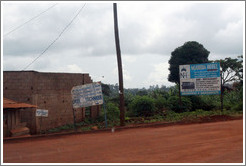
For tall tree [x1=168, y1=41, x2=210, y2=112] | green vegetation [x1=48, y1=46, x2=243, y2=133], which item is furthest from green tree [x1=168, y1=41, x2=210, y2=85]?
green vegetation [x1=48, y1=46, x2=243, y2=133]

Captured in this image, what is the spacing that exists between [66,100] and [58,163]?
1075cm

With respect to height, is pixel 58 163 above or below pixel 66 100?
below

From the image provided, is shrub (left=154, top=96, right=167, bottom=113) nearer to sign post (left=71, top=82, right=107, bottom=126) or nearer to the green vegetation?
the green vegetation

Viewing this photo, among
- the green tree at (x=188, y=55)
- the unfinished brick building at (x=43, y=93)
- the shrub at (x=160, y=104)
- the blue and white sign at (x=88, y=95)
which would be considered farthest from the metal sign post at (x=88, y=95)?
the green tree at (x=188, y=55)

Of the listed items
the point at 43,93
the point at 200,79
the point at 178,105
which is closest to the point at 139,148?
the point at 43,93

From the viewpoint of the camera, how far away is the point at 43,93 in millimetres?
16328

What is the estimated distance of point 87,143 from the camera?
9.53 m

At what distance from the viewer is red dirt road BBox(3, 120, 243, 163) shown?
7.21 m

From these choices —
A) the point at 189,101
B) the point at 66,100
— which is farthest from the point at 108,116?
the point at 189,101

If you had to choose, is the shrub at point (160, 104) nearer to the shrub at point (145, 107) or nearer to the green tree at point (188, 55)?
the shrub at point (145, 107)

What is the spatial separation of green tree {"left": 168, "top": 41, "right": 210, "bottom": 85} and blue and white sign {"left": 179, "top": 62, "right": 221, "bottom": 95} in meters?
23.1

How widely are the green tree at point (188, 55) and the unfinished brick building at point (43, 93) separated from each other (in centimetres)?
2553

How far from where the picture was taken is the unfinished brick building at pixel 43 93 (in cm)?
A: 1582

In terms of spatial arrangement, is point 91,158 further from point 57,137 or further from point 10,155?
point 57,137
